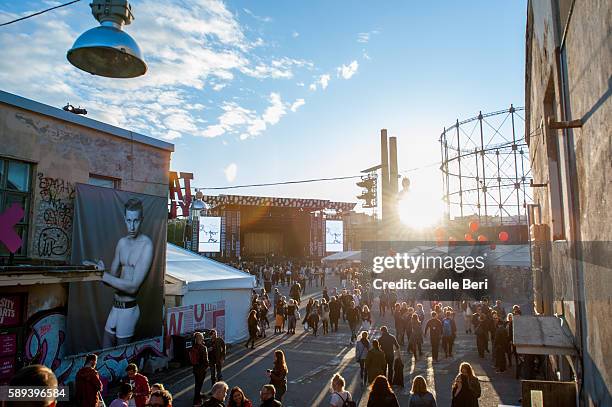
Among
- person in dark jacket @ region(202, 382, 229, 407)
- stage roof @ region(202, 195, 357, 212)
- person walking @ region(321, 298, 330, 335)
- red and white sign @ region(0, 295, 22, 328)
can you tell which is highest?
stage roof @ region(202, 195, 357, 212)

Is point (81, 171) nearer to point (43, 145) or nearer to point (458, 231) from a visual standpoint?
point (43, 145)

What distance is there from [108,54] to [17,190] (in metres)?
5.25

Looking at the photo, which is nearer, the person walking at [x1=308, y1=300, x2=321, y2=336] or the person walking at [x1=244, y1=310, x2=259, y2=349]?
the person walking at [x1=244, y1=310, x2=259, y2=349]

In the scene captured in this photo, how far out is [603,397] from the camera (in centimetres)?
393

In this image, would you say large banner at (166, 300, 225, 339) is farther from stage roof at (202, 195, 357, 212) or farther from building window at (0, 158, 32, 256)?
stage roof at (202, 195, 357, 212)

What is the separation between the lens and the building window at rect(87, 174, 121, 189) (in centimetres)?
1048

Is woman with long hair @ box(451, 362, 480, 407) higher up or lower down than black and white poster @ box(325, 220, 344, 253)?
lower down

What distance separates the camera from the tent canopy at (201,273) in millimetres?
13500

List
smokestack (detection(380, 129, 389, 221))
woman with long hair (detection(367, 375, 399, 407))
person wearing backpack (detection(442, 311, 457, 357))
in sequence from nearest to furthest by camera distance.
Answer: woman with long hair (detection(367, 375, 399, 407)), person wearing backpack (detection(442, 311, 457, 357)), smokestack (detection(380, 129, 389, 221))

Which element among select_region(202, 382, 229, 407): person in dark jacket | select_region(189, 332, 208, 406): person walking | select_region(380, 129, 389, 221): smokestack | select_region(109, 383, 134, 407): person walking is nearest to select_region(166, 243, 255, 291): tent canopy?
select_region(189, 332, 208, 406): person walking

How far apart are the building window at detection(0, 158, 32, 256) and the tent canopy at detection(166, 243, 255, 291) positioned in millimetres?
4785

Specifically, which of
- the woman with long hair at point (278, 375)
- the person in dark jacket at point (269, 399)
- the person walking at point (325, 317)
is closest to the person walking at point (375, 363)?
the woman with long hair at point (278, 375)

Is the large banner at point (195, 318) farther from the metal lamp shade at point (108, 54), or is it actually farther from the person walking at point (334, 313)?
the metal lamp shade at point (108, 54)

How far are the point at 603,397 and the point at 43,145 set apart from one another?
1022 centimetres
